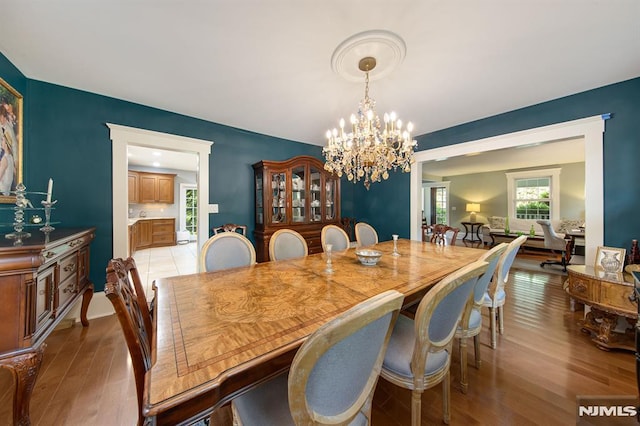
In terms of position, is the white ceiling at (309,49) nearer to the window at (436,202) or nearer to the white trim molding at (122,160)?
the white trim molding at (122,160)

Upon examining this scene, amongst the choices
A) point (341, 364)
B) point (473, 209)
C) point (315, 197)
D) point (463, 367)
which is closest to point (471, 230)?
point (473, 209)

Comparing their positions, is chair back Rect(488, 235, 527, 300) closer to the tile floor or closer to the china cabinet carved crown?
the china cabinet carved crown

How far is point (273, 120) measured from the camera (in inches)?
125

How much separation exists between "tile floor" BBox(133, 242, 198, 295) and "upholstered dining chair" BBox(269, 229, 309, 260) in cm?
237

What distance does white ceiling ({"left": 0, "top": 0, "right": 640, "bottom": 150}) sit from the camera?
1.41 meters

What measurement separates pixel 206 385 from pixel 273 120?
3.12m

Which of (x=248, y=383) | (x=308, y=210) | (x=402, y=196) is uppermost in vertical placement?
(x=402, y=196)

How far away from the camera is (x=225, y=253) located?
1.93 meters

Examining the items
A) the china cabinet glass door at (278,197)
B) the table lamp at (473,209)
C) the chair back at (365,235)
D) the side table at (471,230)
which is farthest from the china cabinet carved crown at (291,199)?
the table lamp at (473,209)

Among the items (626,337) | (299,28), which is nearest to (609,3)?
(299,28)

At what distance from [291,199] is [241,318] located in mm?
2693

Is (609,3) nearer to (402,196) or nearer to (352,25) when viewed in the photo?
(352,25)

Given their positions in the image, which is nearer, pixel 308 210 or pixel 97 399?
pixel 97 399

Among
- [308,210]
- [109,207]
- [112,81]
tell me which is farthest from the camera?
[308,210]
